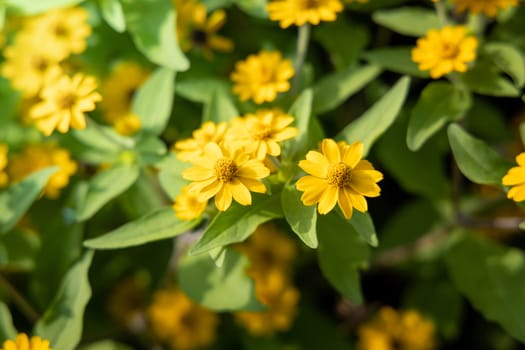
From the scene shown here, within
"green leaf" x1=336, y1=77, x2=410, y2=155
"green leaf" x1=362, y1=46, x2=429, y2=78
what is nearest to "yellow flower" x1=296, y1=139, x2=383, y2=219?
"green leaf" x1=336, y1=77, x2=410, y2=155

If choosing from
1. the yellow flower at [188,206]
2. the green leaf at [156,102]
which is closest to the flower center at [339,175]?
the yellow flower at [188,206]

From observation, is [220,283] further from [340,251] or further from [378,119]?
[378,119]

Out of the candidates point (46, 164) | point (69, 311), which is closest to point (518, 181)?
point (69, 311)

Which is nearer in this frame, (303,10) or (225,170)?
(225,170)

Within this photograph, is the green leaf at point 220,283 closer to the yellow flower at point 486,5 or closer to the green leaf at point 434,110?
the green leaf at point 434,110

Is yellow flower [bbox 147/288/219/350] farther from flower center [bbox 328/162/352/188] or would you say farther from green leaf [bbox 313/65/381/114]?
flower center [bbox 328/162/352/188]

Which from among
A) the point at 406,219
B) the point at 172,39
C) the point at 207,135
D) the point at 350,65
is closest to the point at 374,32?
the point at 350,65
